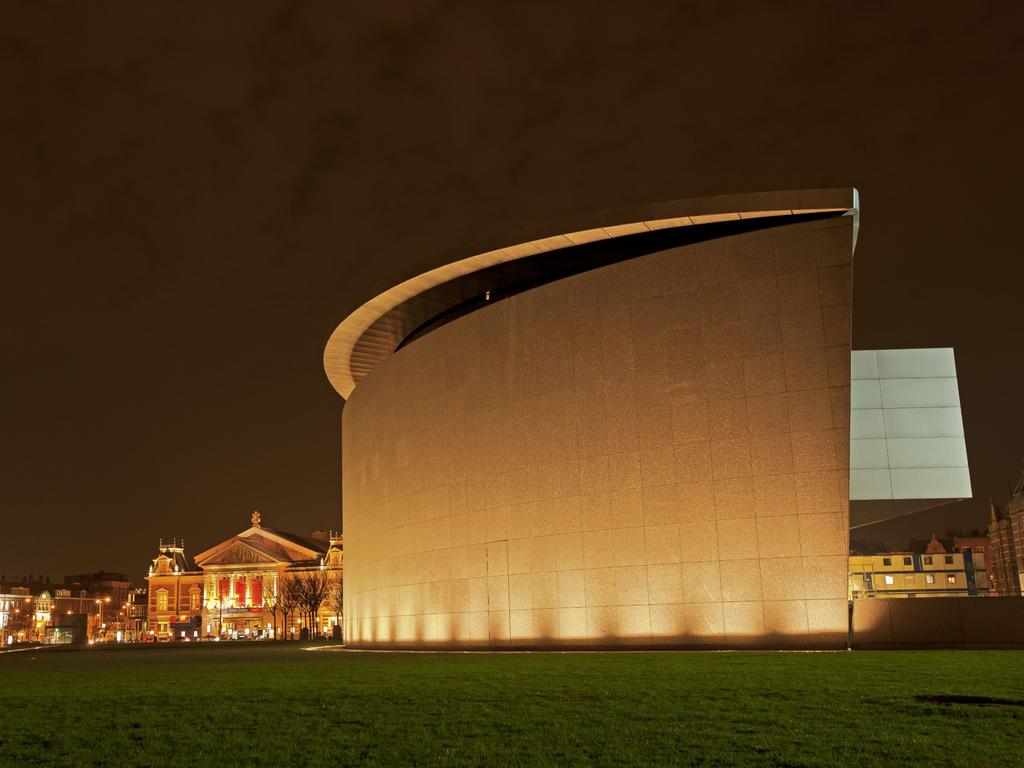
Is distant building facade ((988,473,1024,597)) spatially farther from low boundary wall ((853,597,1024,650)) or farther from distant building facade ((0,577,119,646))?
distant building facade ((0,577,119,646))

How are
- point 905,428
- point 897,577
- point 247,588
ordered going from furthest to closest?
point 247,588
point 897,577
point 905,428

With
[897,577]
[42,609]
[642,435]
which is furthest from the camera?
[42,609]

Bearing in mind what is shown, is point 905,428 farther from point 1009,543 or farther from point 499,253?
point 1009,543

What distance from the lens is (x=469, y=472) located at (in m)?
29.7

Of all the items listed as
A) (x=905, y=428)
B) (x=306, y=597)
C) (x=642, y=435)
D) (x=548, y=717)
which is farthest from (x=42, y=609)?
(x=548, y=717)

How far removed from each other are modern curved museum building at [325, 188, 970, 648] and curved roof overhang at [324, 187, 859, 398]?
0.08 meters

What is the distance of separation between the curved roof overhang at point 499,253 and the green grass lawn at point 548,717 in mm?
11442

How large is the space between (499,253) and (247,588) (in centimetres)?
8876

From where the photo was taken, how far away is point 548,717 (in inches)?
421

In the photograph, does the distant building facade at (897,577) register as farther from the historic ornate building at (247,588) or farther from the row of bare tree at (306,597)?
the historic ornate building at (247,588)

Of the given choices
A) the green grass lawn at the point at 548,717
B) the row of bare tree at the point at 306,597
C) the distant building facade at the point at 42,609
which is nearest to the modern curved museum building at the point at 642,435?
the green grass lawn at the point at 548,717

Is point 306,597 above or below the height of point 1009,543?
below

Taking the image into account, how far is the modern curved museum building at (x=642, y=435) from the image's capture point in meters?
22.9

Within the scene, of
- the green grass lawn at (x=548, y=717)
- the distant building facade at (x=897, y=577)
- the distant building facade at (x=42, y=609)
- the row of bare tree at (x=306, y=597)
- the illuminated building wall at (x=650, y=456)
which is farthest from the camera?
the distant building facade at (x=42, y=609)
